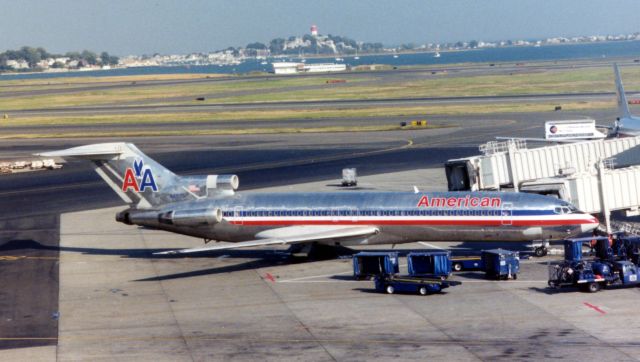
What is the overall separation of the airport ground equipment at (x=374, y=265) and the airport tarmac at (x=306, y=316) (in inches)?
34.5

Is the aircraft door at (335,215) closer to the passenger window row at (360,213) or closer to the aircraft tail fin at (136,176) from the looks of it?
the passenger window row at (360,213)

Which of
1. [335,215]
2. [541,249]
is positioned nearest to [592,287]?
[541,249]

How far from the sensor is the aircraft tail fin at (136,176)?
5078 centimetres

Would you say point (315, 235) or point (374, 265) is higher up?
point (315, 235)

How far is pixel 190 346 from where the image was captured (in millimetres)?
33750

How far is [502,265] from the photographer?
4256 centimetres

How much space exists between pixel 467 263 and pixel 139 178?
1825 cm

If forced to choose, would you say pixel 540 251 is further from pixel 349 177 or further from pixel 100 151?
pixel 349 177

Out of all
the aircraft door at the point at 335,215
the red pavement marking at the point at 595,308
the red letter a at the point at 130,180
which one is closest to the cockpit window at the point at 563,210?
the red pavement marking at the point at 595,308

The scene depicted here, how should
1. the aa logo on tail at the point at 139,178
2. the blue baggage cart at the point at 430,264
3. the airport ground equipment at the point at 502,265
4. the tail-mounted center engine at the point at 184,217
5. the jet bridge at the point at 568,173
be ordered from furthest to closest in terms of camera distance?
the aa logo on tail at the point at 139,178, the jet bridge at the point at 568,173, the tail-mounted center engine at the point at 184,217, the airport ground equipment at the point at 502,265, the blue baggage cart at the point at 430,264

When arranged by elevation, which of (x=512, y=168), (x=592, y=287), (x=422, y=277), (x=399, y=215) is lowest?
(x=592, y=287)

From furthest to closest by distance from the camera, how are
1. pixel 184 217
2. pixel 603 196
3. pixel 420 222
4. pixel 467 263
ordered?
pixel 603 196
pixel 184 217
pixel 420 222
pixel 467 263

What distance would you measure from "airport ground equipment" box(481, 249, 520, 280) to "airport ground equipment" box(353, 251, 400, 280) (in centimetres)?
427

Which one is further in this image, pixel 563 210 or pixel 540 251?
pixel 540 251
